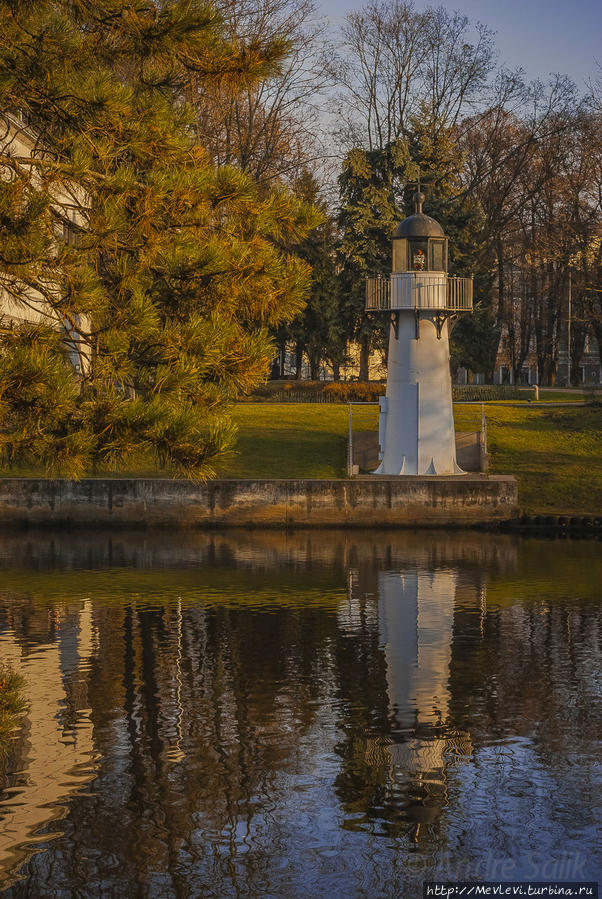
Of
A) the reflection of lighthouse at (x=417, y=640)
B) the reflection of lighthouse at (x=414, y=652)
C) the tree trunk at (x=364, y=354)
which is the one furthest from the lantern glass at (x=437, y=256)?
the tree trunk at (x=364, y=354)

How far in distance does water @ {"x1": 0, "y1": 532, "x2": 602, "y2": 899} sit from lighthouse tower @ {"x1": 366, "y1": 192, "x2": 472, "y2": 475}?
8.00 m

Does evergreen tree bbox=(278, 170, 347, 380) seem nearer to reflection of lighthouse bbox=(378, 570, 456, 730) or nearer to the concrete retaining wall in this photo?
the concrete retaining wall

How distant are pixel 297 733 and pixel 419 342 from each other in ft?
59.0

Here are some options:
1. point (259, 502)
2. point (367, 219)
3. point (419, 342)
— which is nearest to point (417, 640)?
point (259, 502)

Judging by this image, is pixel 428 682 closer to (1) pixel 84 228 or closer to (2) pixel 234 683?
(2) pixel 234 683

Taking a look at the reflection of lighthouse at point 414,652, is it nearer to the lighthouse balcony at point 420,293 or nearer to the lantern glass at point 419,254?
the lighthouse balcony at point 420,293

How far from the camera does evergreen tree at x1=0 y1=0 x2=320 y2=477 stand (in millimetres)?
7344

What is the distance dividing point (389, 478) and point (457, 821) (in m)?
19.7

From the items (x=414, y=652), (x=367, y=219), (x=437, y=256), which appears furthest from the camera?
(x=367, y=219)

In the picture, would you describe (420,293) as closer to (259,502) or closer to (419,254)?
(419,254)

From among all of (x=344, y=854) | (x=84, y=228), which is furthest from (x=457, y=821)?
(x=84, y=228)

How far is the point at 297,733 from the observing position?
36.8 feet

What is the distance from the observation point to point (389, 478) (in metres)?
28.5

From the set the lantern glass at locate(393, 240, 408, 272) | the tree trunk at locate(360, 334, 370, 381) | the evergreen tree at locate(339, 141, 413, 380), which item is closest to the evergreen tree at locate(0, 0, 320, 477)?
the lantern glass at locate(393, 240, 408, 272)
